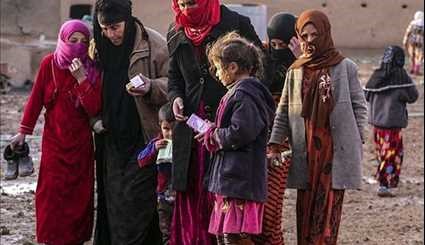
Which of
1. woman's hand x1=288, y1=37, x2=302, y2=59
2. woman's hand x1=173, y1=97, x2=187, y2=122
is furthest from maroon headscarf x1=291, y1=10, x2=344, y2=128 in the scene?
woman's hand x1=173, y1=97, x2=187, y2=122

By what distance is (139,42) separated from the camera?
20.2ft

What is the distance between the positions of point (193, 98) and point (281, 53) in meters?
0.95

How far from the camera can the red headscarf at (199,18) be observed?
561cm

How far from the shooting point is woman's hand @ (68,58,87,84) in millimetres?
6234

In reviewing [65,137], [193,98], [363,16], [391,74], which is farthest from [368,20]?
[193,98]

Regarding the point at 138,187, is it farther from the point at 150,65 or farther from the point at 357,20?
the point at 357,20

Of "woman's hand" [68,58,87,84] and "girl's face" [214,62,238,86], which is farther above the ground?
"girl's face" [214,62,238,86]

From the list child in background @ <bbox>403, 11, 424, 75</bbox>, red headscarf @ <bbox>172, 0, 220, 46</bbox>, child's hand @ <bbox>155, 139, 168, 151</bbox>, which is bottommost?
child in background @ <bbox>403, 11, 424, 75</bbox>

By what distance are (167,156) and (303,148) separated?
0.77 metres

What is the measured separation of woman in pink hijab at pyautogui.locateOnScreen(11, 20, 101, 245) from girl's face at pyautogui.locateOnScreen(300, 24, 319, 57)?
4.15 feet

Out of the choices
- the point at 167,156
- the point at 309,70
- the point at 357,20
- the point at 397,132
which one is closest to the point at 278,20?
the point at 309,70

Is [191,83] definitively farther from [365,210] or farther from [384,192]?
[384,192]

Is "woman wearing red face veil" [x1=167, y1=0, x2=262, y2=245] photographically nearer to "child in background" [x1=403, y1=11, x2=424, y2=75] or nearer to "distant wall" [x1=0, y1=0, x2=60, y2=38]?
"distant wall" [x1=0, y1=0, x2=60, y2=38]

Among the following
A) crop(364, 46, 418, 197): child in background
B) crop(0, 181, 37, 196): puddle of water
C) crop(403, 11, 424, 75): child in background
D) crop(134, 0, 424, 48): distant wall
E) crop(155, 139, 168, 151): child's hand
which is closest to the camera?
crop(155, 139, 168, 151): child's hand
